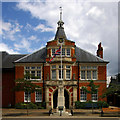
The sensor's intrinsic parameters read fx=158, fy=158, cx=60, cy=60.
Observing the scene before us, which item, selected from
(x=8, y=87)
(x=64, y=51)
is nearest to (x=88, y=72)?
(x=64, y=51)

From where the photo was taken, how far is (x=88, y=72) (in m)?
29.8

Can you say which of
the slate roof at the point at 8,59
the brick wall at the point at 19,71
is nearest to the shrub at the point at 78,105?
the brick wall at the point at 19,71

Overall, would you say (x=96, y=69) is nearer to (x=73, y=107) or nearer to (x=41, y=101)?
(x=73, y=107)

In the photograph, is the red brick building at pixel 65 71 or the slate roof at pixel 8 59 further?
the slate roof at pixel 8 59

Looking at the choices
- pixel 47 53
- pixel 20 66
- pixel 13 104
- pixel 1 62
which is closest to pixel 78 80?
pixel 47 53

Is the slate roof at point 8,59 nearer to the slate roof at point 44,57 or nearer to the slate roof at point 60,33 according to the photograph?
the slate roof at point 44,57

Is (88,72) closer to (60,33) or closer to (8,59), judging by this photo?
(60,33)

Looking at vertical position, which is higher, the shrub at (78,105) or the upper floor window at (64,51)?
the upper floor window at (64,51)

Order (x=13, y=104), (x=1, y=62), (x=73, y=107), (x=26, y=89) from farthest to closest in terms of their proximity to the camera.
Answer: (x=1, y=62)
(x=13, y=104)
(x=73, y=107)
(x=26, y=89)

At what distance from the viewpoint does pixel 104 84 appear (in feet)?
96.3

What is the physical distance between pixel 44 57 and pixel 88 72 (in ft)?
29.0

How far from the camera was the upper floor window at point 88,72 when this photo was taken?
96.9ft

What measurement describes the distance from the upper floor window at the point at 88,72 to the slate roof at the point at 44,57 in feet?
4.32

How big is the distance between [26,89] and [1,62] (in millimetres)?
14879
